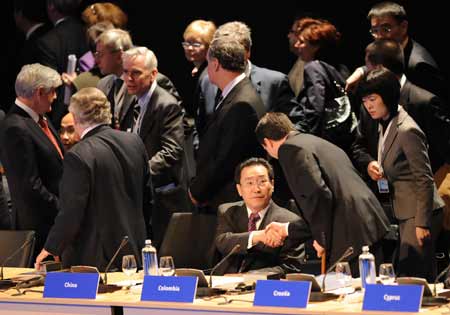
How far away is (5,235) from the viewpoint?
230 inches

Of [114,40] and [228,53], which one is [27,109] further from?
[228,53]

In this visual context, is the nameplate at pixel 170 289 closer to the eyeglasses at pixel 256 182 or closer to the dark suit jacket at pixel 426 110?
the eyeglasses at pixel 256 182

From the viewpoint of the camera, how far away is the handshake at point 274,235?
5.46 metres

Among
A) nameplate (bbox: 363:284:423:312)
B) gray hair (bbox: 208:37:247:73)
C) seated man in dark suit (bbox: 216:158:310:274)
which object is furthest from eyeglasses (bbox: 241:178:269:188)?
nameplate (bbox: 363:284:423:312)

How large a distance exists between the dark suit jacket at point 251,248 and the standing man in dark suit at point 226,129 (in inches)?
12.3

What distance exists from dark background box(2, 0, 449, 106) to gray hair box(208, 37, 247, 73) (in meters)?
1.08

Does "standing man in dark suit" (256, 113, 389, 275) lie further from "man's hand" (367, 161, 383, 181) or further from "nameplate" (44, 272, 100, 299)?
"nameplate" (44, 272, 100, 299)

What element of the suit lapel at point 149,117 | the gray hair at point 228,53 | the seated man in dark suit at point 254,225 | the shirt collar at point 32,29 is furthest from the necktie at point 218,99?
the shirt collar at point 32,29

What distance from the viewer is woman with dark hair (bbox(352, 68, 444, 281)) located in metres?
5.60

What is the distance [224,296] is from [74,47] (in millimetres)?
3480

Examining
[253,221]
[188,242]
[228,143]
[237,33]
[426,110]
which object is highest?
[237,33]

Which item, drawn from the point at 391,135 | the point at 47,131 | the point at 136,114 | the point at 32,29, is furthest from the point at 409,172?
the point at 32,29

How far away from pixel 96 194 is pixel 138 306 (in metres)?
1.06

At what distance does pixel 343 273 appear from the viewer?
4613 mm
